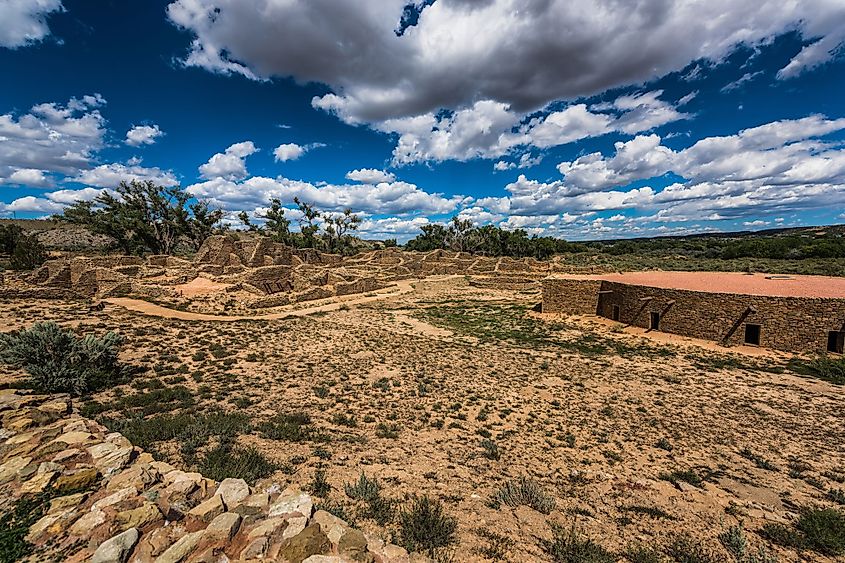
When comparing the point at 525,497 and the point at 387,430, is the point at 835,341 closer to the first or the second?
the point at 525,497

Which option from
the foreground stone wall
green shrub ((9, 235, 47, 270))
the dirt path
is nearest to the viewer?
the foreground stone wall

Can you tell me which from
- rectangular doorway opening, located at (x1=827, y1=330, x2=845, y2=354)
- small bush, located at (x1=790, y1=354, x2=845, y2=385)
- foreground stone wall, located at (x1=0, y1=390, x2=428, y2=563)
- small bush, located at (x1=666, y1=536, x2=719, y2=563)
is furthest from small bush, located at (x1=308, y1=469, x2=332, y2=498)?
rectangular doorway opening, located at (x1=827, y1=330, x2=845, y2=354)

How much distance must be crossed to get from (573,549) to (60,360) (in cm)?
1116

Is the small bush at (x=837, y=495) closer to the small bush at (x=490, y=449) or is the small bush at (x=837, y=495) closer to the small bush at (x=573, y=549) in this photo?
the small bush at (x=573, y=549)

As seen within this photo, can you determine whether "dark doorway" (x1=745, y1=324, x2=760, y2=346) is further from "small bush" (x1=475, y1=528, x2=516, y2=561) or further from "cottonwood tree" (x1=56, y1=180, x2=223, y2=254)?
"cottonwood tree" (x1=56, y1=180, x2=223, y2=254)

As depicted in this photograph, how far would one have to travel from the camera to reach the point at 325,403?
9008 millimetres

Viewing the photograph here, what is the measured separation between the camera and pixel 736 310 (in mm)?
16109

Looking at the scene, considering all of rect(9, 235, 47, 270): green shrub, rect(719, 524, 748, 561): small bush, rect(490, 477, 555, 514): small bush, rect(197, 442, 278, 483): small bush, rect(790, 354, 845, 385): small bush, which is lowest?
rect(790, 354, 845, 385): small bush

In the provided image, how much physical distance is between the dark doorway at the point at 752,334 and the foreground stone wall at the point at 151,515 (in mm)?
19123

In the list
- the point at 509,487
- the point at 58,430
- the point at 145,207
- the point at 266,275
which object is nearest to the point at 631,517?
the point at 509,487

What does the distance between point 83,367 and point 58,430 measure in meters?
4.95

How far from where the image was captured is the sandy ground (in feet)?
17.9

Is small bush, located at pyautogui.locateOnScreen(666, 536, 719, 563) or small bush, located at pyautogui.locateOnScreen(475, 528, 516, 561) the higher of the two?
small bush, located at pyautogui.locateOnScreen(475, 528, 516, 561)

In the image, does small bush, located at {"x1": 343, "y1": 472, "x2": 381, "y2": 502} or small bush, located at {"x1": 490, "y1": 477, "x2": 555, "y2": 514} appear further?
small bush, located at {"x1": 490, "y1": 477, "x2": 555, "y2": 514}
